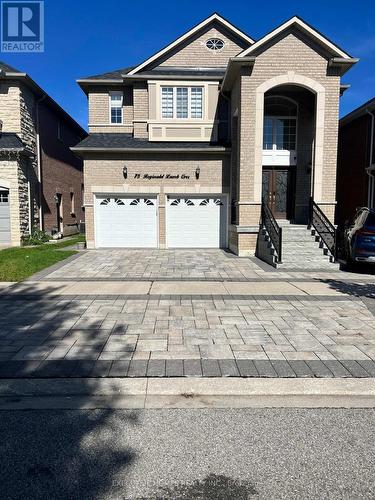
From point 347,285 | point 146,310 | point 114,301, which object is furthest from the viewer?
point 347,285

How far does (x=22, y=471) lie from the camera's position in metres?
2.64

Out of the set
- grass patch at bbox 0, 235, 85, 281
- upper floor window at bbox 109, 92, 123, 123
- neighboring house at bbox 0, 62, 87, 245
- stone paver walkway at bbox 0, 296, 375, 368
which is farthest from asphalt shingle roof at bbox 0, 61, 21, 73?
stone paver walkway at bbox 0, 296, 375, 368

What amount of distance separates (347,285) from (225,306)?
370 cm

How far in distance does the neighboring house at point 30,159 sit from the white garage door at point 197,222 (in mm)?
7363

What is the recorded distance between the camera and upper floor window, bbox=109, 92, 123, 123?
17812mm

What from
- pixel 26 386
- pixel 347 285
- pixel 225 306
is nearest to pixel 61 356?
pixel 26 386

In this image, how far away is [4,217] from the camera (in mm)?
17359

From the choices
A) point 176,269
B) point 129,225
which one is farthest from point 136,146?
point 176,269

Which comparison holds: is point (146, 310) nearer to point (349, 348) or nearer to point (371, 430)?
point (349, 348)

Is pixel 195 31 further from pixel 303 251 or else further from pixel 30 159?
pixel 303 251

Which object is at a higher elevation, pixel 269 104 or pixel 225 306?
pixel 269 104

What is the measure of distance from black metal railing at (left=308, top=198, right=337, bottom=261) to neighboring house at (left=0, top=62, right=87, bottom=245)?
42.3ft

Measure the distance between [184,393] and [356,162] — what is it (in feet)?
64.0

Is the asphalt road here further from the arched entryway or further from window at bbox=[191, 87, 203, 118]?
window at bbox=[191, 87, 203, 118]
